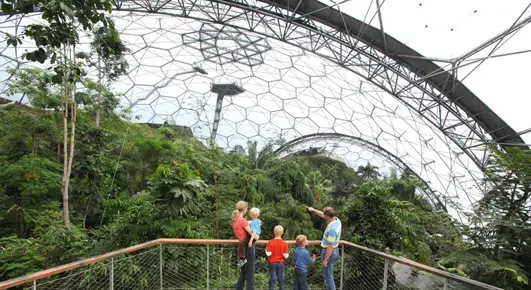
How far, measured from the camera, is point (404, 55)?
13.6m

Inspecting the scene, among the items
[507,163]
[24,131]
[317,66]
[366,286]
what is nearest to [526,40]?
[507,163]

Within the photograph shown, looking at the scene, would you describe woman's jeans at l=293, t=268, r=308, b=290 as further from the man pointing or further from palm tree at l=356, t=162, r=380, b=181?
palm tree at l=356, t=162, r=380, b=181

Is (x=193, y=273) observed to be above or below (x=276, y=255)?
below

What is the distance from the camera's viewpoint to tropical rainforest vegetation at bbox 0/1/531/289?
4.84 m

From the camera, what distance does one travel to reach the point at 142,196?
805 centimetres

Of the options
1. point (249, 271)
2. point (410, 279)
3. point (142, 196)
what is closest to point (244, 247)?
point (249, 271)

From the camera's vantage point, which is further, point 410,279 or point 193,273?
point 193,273

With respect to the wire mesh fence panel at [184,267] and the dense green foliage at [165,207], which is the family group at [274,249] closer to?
the dense green foliage at [165,207]

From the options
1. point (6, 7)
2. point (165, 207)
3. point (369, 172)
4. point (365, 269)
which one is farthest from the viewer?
point (369, 172)

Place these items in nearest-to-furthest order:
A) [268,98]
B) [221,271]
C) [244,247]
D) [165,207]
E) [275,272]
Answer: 1. [244,247]
2. [275,272]
3. [165,207]
4. [221,271]
5. [268,98]

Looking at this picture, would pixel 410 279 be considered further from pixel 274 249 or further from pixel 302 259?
pixel 274 249

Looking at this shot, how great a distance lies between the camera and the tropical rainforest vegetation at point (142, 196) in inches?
190

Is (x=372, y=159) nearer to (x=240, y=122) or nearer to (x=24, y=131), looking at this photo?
(x=240, y=122)

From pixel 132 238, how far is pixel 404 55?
45.5ft
